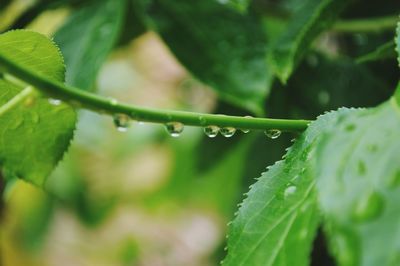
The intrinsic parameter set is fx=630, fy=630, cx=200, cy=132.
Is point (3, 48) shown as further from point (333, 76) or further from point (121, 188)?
point (121, 188)

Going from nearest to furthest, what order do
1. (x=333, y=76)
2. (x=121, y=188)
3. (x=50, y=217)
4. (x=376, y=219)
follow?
(x=376, y=219) → (x=333, y=76) → (x=50, y=217) → (x=121, y=188)

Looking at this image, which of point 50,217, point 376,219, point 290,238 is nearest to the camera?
point 376,219

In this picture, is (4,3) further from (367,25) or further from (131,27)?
(367,25)

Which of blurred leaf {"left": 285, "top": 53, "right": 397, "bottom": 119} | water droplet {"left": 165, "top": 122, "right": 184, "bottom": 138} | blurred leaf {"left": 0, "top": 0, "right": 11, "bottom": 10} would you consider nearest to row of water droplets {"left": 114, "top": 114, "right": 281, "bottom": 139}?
water droplet {"left": 165, "top": 122, "right": 184, "bottom": 138}

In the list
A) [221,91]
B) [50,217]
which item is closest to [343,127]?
[221,91]

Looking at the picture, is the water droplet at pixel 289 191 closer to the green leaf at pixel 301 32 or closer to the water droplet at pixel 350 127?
the water droplet at pixel 350 127

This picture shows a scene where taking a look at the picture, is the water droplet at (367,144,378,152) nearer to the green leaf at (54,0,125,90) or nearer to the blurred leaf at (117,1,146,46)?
the green leaf at (54,0,125,90)
